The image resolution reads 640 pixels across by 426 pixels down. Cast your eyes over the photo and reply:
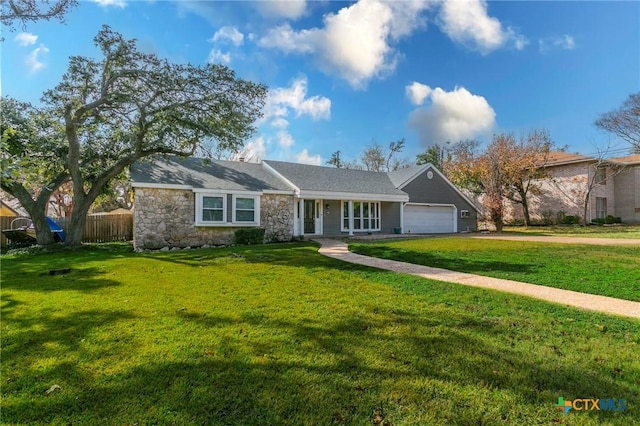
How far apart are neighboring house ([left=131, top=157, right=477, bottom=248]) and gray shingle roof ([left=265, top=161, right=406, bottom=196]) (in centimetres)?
6

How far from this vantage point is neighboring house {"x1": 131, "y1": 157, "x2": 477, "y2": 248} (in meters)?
14.7

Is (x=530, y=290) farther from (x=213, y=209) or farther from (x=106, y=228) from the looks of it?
(x=106, y=228)

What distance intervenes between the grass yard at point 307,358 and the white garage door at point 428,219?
16.9 m

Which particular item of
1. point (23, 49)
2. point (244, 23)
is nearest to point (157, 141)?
point (23, 49)

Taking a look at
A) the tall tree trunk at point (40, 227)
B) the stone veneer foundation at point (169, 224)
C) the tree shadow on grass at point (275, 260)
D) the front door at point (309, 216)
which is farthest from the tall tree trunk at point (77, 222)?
the front door at point (309, 216)

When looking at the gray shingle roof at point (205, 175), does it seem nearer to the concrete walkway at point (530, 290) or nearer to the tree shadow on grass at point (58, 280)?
the tree shadow on grass at point (58, 280)

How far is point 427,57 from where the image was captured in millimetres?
16172

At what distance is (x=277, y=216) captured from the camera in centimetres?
1720

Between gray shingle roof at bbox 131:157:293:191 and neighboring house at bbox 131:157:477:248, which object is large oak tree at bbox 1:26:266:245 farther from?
neighboring house at bbox 131:157:477:248

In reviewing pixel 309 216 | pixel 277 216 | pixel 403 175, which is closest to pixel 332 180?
pixel 309 216

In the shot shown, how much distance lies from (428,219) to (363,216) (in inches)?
218

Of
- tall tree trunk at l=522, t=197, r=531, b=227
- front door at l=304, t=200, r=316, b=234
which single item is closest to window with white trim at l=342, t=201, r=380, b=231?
front door at l=304, t=200, r=316, b=234

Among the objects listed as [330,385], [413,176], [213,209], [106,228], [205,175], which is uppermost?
[413,176]

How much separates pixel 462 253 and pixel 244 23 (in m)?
10.9
